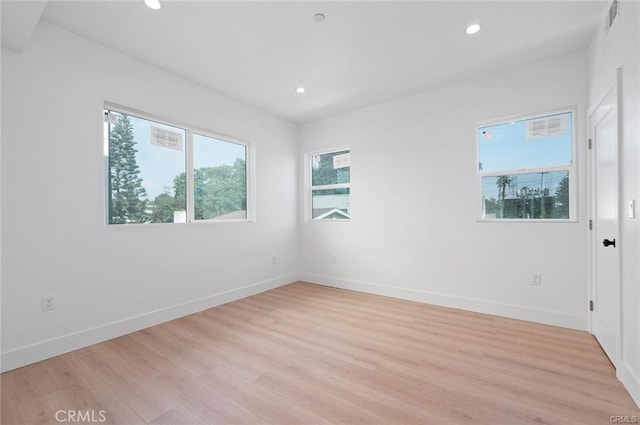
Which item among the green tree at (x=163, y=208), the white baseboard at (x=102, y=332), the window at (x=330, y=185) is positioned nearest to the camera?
the white baseboard at (x=102, y=332)

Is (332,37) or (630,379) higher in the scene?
(332,37)

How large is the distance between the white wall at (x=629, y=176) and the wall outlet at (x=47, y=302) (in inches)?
167

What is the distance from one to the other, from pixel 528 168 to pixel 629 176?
1299 millimetres

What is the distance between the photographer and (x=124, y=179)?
2.87 meters

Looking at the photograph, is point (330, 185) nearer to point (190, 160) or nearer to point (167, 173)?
point (190, 160)

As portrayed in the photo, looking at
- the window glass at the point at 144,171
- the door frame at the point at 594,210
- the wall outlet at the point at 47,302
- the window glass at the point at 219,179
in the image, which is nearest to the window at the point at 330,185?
the window glass at the point at 219,179

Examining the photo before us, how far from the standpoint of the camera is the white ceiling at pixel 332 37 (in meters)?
2.19

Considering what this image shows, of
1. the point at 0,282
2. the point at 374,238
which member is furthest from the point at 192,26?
the point at 374,238

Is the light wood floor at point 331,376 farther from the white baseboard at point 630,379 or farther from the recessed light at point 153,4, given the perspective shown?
the recessed light at point 153,4

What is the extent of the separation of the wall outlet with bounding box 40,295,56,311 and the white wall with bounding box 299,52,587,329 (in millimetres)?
3307

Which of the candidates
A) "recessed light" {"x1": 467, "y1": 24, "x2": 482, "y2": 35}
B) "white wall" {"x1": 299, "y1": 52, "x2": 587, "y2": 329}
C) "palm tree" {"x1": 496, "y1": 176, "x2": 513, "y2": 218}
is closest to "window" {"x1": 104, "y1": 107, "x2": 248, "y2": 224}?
"white wall" {"x1": 299, "y1": 52, "x2": 587, "y2": 329}

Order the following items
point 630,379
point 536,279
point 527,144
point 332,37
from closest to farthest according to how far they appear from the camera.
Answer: point 630,379, point 332,37, point 536,279, point 527,144

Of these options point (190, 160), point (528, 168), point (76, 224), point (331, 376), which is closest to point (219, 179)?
point (190, 160)

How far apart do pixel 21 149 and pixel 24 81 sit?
552 millimetres
